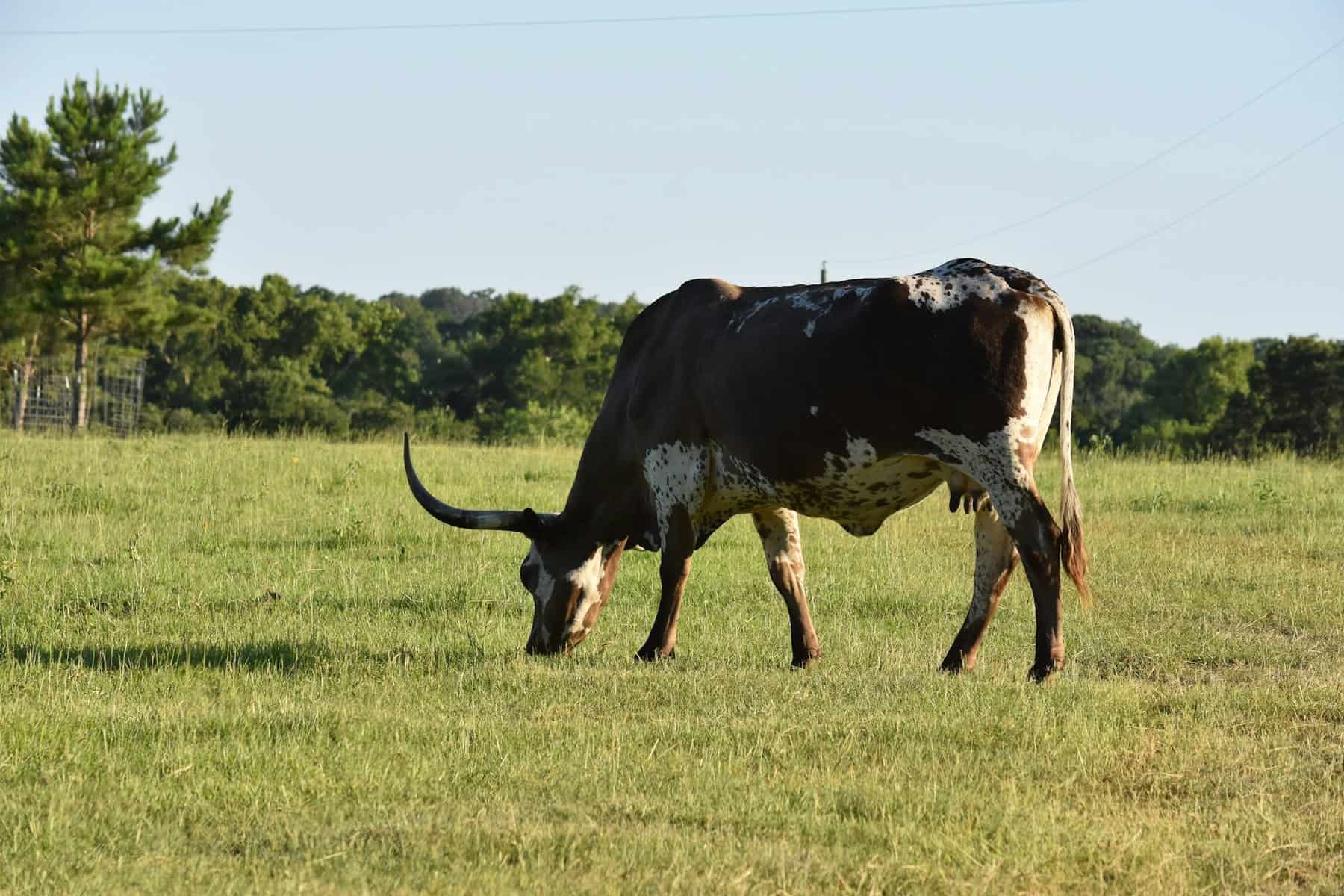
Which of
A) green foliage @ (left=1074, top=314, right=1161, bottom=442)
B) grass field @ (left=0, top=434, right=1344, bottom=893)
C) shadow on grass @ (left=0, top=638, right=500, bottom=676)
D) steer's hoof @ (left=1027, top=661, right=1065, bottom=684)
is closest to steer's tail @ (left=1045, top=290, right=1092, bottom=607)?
steer's hoof @ (left=1027, top=661, right=1065, bottom=684)

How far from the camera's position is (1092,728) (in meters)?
6.87

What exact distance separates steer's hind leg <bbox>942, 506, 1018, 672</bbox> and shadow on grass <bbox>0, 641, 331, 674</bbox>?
146 inches

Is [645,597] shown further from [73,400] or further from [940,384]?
[73,400]

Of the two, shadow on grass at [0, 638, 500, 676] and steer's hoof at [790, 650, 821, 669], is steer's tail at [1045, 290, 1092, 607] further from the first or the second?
shadow on grass at [0, 638, 500, 676]

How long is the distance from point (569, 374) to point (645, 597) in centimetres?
4521

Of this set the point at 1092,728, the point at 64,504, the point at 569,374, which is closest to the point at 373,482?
the point at 64,504

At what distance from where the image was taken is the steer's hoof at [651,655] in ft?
30.4

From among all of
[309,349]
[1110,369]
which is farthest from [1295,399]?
[309,349]

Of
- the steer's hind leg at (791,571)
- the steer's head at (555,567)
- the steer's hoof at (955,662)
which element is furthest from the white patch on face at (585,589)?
the steer's hoof at (955,662)

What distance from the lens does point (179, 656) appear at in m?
9.23

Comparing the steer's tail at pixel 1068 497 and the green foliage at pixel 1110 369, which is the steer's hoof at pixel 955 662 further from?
the green foliage at pixel 1110 369

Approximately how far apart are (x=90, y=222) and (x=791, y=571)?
1246 inches

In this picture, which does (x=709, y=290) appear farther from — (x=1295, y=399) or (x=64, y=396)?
(x=1295, y=399)

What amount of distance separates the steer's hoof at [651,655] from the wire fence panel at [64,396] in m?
21.9
